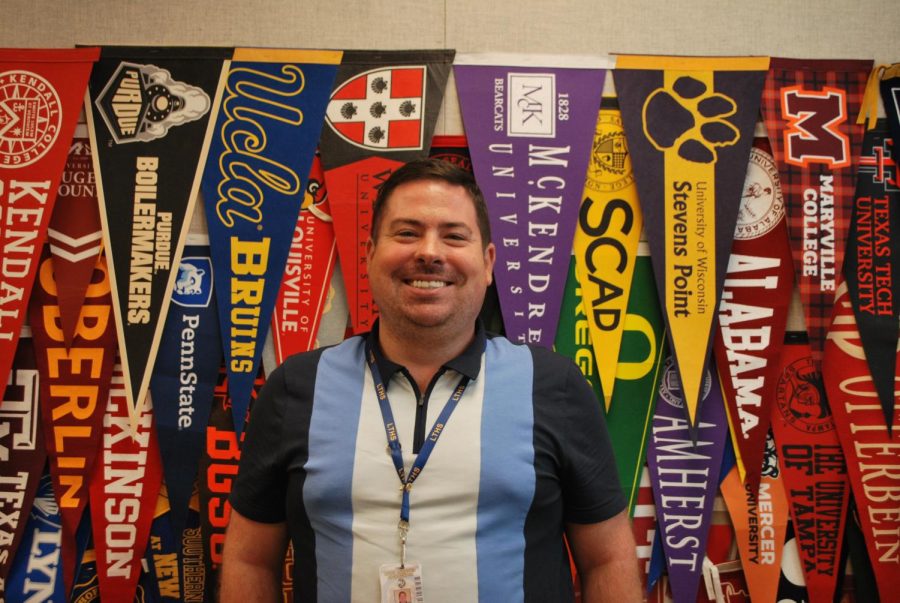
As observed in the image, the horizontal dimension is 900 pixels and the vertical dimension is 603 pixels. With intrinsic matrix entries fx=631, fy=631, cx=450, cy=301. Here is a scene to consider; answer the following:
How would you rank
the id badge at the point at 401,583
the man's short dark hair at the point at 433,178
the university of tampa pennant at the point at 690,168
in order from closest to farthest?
the id badge at the point at 401,583 < the man's short dark hair at the point at 433,178 < the university of tampa pennant at the point at 690,168

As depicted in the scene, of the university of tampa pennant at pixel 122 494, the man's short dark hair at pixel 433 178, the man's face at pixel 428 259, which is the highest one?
the man's short dark hair at pixel 433 178

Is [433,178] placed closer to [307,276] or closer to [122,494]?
[307,276]

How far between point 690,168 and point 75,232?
1.58m

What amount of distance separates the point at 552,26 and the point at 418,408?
1.11 metres

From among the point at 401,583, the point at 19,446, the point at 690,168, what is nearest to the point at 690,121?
the point at 690,168

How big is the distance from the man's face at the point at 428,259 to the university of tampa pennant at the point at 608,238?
1.85 ft

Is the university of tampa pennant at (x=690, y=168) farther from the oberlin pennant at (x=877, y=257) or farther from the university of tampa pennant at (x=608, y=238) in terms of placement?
the oberlin pennant at (x=877, y=257)

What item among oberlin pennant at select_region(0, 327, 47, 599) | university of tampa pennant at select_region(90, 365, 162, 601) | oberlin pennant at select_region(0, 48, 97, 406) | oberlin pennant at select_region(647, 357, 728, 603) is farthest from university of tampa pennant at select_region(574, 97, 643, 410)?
oberlin pennant at select_region(0, 327, 47, 599)

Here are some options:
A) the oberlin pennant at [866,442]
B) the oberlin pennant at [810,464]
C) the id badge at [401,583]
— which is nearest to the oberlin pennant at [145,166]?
the id badge at [401,583]

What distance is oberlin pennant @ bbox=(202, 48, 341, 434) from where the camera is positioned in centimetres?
160

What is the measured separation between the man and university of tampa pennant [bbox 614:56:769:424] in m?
0.60

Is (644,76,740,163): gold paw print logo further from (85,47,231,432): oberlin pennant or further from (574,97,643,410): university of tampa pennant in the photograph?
(85,47,231,432): oberlin pennant

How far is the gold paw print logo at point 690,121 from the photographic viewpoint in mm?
1604

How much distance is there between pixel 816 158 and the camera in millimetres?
1603
